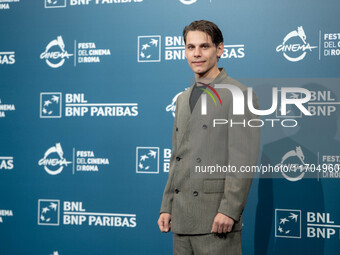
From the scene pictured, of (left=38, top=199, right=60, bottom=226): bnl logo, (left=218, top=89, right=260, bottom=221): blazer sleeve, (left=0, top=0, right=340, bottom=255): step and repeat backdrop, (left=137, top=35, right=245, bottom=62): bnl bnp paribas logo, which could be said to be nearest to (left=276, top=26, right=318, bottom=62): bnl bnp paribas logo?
(left=0, top=0, right=340, bottom=255): step and repeat backdrop

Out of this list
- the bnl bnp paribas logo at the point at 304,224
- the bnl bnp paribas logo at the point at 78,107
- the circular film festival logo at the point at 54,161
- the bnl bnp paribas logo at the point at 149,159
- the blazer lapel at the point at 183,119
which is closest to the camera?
the blazer lapel at the point at 183,119

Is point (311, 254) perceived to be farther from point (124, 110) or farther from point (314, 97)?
point (124, 110)

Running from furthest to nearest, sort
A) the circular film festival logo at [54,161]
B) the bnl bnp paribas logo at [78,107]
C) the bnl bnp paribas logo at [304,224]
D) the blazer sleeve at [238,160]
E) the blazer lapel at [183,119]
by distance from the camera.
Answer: the circular film festival logo at [54,161]
the bnl bnp paribas logo at [78,107]
the bnl bnp paribas logo at [304,224]
the blazer lapel at [183,119]
the blazer sleeve at [238,160]

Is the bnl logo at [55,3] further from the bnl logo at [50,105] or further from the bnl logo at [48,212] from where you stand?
the bnl logo at [48,212]

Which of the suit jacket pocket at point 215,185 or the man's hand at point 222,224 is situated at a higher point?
the suit jacket pocket at point 215,185

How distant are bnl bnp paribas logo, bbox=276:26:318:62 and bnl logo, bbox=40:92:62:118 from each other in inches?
72.2

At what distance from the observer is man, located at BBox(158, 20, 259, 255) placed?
219cm

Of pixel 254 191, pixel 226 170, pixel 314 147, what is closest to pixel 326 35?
pixel 314 147

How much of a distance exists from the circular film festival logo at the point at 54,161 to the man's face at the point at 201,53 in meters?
1.67

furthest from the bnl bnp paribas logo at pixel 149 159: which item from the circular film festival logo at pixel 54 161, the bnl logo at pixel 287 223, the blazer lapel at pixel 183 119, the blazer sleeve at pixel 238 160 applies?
the blazer sleeve at pixel 238 160

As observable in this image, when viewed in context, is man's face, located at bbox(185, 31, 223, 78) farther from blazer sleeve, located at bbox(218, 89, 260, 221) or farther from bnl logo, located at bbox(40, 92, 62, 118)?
bnl logo, located at bbox(40, 92, 62, 118)

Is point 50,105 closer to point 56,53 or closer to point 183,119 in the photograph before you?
point 56,53

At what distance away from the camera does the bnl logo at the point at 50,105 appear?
373cm

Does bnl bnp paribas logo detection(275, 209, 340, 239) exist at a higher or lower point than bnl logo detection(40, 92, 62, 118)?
lower
